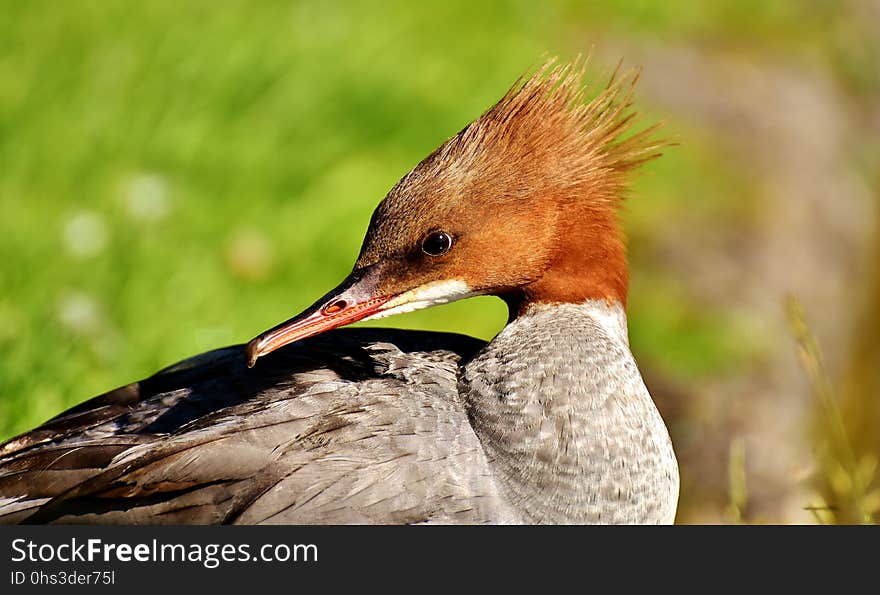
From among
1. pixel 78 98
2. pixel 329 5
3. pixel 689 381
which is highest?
pixel 329 5

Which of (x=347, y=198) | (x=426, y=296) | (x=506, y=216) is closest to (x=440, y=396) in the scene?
(x=426, y=296)

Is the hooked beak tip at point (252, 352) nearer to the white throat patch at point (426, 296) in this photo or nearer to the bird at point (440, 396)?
the bird at point (440, 396)

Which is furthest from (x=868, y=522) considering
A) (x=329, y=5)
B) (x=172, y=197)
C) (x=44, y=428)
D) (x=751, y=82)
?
(x=751, y=82)

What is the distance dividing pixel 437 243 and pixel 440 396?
43cm

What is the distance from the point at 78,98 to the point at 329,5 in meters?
1.67

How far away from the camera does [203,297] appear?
5125 mm

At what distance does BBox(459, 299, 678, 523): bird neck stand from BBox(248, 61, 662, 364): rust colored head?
165 millimetres

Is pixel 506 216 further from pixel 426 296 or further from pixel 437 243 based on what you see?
pixel 426 296

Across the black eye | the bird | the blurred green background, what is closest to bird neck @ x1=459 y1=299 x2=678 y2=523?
the bird

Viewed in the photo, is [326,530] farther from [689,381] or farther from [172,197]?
[689,381]

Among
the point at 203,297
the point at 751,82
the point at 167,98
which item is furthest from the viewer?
the point at 751,82

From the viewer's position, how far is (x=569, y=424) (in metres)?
3.30

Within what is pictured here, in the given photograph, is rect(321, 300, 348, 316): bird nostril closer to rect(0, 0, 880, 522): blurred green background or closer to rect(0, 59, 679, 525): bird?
rect(0, 59, 679, 525): bird

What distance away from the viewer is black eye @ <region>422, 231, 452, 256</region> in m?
3.46
